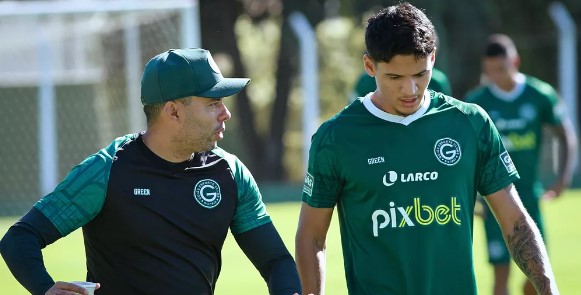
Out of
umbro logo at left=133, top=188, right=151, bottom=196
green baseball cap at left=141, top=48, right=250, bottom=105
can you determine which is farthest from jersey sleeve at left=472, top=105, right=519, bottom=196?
umbro logo at left=133, top=188, right=151, bottom=196

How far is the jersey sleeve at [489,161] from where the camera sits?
482 centimetres

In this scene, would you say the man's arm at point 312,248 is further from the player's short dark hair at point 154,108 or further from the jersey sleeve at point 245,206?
the player's short dark hair at point 154,108

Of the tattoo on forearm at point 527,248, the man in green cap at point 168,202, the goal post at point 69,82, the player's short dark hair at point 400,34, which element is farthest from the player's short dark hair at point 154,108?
the goal post at point 69,82

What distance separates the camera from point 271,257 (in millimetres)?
4793

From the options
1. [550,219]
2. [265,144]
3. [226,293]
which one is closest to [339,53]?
[265,144]

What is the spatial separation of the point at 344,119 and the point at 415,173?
36cm

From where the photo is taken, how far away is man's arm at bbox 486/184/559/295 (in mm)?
4805

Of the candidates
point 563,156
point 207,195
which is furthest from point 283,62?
point 207,195

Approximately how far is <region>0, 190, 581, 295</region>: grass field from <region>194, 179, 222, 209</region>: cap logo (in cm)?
543

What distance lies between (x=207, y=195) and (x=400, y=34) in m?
0.99

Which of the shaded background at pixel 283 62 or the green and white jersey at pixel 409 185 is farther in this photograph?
the shaded background at pixel 283 62

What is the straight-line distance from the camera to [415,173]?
4.73 m

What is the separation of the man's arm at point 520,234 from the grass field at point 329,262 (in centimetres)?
517

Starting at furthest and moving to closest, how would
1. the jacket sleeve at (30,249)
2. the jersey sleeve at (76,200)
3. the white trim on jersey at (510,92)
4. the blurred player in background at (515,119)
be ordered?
the white trim on jersey at (510,92) < the blurred player in background at (515,119) < the jersey sleeve at (76,200) < the jacket sleeve at (30,249)
